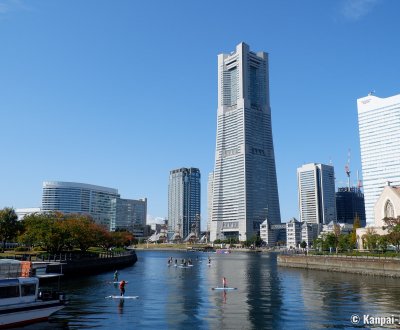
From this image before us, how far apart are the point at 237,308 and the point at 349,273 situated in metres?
62.8

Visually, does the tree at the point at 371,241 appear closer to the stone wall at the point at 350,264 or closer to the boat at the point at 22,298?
the stone wall at the point at 350,264

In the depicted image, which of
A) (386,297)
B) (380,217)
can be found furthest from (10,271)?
(380,217)

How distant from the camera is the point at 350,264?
10612 cm

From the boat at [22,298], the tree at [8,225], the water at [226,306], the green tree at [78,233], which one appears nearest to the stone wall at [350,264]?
the water at [226,306]

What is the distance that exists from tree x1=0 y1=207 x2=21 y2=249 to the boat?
3042 inches

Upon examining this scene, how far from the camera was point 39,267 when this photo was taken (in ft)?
246

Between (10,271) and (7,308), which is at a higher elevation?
(10,271)

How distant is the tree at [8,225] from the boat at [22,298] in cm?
7728

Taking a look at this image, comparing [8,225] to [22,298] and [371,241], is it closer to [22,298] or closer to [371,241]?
[22,298]

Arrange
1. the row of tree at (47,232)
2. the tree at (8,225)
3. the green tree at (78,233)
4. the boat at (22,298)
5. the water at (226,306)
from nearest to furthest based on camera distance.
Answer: the boat at (22,298) → the water at (226,306) → the row of tree at (47,232) → the green tree at (78,233) → the tree at (8,225)

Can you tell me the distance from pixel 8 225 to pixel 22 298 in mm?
84137

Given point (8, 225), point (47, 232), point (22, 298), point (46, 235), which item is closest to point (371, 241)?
point (47, 232)

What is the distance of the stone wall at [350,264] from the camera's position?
92688 millimetres

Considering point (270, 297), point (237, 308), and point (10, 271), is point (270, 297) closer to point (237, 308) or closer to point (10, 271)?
point (237, 308)
